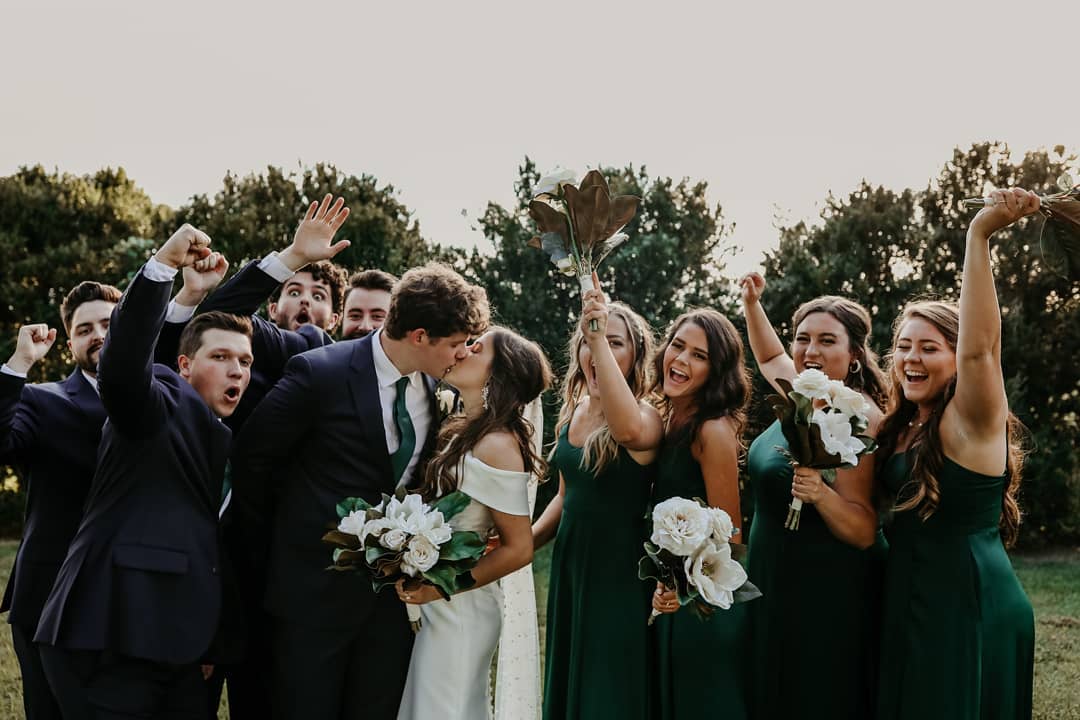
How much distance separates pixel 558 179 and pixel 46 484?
3.05 m

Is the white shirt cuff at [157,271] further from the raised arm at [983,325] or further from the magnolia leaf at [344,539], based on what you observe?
the raised arm at [983,325]

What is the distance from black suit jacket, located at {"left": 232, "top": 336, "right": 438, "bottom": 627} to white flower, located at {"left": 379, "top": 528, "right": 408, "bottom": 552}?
16.9 inches

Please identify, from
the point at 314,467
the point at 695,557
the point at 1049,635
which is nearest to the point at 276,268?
the point at 314,467

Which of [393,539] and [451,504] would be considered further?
[451,504]

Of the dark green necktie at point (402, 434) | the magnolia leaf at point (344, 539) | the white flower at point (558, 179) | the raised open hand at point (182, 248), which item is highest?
the white flower at point (558, 179)

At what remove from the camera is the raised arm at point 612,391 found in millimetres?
4621

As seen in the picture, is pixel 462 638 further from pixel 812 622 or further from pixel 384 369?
pixel 812 622

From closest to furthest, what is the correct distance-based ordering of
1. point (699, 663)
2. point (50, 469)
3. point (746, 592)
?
point (746, 592)
point (699, 663)
point (50, 469)

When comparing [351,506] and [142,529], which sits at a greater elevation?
[351,506]

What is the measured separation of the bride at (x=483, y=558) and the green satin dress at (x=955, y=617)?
173 centimetres

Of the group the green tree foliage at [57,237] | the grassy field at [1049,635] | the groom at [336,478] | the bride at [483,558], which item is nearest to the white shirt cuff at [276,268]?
the groom at [336,478]

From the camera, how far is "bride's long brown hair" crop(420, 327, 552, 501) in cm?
449

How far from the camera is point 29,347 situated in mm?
4840

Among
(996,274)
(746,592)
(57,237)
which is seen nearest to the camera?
(746,592)
